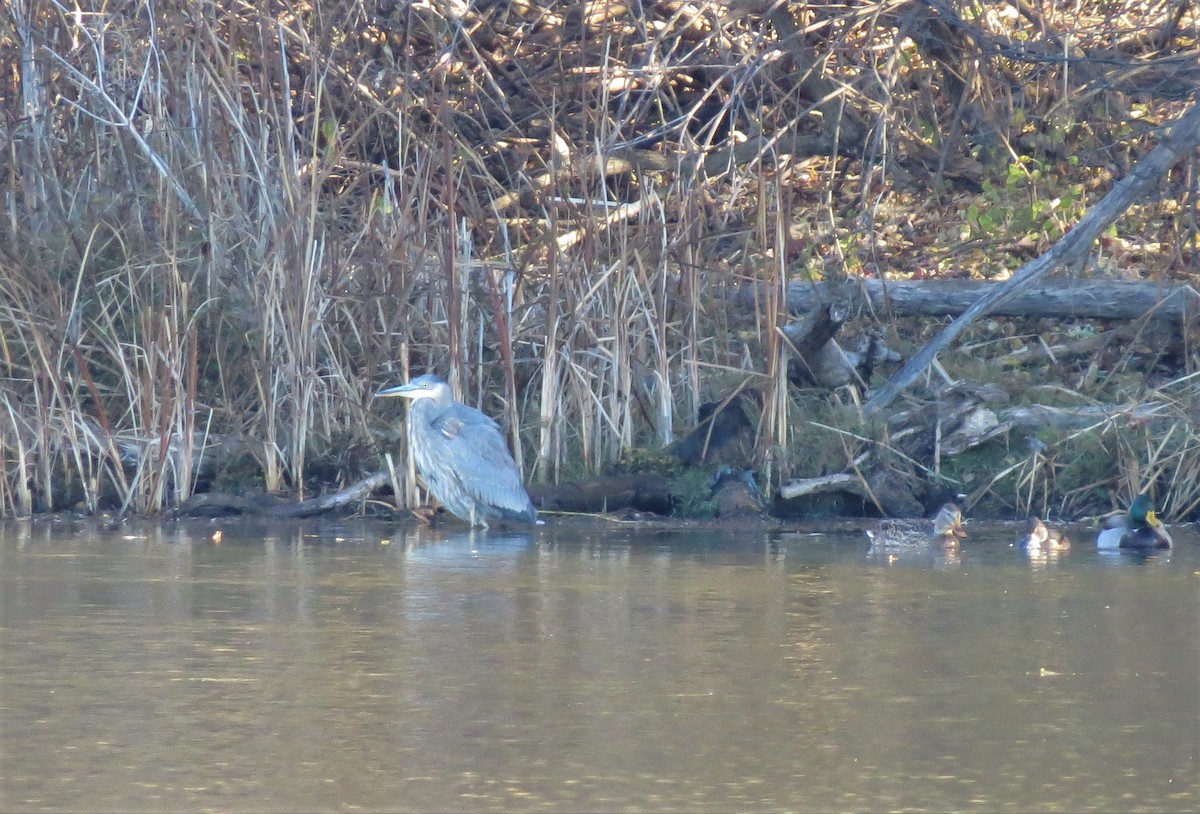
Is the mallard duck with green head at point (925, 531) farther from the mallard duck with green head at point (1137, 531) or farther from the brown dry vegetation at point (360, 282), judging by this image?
the brown dry vegetation at point (360, 282)

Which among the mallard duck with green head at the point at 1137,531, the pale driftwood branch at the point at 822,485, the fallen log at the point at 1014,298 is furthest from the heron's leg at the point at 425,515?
the mallard duck with green head at the point at 1137,531

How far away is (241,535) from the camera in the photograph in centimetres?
790

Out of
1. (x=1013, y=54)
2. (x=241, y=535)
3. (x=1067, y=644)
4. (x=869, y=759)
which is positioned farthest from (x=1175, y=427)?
(x=869, y=759)

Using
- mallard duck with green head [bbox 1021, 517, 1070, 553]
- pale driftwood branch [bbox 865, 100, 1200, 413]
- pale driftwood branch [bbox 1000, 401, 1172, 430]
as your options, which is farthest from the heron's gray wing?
pale driftwood branch [bbox 1000, 401, 1172, 430]

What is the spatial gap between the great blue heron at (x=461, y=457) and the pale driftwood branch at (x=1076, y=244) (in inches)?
72.6

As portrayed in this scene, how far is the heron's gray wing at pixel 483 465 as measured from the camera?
8.36m

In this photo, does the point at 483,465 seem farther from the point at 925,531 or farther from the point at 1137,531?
the point at 1137,531

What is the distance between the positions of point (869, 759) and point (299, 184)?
5667mm

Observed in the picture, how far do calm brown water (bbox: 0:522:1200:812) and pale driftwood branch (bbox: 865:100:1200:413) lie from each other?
1.80m

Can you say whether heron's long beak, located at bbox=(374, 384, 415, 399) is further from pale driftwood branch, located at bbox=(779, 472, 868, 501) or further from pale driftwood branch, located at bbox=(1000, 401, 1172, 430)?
pale driftwood branch, located at bbox=(1000, 401, 1172, 430)

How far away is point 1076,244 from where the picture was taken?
9.03m

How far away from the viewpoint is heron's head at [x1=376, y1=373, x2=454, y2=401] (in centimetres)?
867

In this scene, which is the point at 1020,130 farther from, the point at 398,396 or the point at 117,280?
the point at 117,280

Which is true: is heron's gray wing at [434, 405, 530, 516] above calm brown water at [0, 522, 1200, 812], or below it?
above
